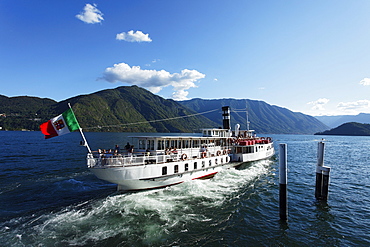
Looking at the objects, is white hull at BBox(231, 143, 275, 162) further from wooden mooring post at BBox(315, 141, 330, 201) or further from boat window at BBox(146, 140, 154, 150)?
boat window at BBox(146, 140, 154, 150)

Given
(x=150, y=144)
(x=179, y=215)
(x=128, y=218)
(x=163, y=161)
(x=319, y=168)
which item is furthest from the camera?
(x=150, y=144)

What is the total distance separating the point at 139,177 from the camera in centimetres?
1883

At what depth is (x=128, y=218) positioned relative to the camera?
49.2 ft

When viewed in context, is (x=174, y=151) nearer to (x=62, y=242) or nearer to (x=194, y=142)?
(x=194, y=142)

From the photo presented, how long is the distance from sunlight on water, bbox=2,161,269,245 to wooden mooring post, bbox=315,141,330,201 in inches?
344

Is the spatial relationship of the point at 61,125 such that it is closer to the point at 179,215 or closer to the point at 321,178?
the point at 179,215

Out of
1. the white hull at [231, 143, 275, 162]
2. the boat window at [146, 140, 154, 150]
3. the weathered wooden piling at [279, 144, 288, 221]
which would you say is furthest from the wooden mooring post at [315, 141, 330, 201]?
the boat window at [146, 140, 154, 150]

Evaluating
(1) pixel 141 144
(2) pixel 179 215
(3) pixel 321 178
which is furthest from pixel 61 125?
(3) pixel 321 178

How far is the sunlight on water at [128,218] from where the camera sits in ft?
41.1

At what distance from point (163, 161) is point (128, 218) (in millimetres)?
7183

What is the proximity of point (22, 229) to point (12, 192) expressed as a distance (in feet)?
34.8

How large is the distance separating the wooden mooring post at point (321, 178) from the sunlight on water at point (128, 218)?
873 cm

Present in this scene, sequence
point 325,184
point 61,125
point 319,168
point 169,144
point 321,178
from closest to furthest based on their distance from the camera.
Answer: point 61,125 < point 325,184 < point 319,168 < point 321,178 < point 169,144

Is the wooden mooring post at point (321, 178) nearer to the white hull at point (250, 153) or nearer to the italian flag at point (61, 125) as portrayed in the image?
the white hull at point (250, 153)
